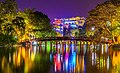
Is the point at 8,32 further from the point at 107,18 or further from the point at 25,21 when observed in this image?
the point at 107,18

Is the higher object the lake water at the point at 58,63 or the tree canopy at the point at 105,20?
the tree canopy at the point at 105,20

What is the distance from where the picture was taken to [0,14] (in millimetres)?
89188

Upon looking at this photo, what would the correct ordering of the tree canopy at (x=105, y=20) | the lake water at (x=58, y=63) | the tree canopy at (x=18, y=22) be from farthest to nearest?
the tree canopy at (x=18, y=22) → the tree canopy at (x=105, y=20) → the lake water at (x=58, y=63)

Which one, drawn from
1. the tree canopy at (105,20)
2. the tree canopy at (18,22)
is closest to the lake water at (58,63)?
the tree canopy at (105,20)

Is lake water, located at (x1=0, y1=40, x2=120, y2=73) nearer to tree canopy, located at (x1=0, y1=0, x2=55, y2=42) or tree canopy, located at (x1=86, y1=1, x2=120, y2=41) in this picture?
tree canopy, located at (x1=86, y1=1, x2=120, y2=41)

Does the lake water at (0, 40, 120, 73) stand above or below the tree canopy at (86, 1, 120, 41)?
below

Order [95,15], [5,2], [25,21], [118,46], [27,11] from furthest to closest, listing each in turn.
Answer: [27,11] → [25,21] → [5,2] → [95,15] → [118,46]

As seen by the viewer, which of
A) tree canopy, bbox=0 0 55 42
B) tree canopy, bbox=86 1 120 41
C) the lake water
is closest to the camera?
the lake water

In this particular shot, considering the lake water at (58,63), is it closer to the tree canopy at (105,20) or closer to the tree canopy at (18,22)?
the tree canopy at (105,20)

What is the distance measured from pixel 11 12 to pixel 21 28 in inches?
217

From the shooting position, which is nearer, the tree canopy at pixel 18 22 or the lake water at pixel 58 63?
the lake water at pixel 58 63

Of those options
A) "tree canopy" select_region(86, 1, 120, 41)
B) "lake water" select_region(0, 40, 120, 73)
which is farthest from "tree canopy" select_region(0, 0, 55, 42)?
"lake water" select_region(0, 40, 120, 73)

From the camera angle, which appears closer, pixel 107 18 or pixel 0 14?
pixel 107 18

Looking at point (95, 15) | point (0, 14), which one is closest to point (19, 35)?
point (0, 14)
